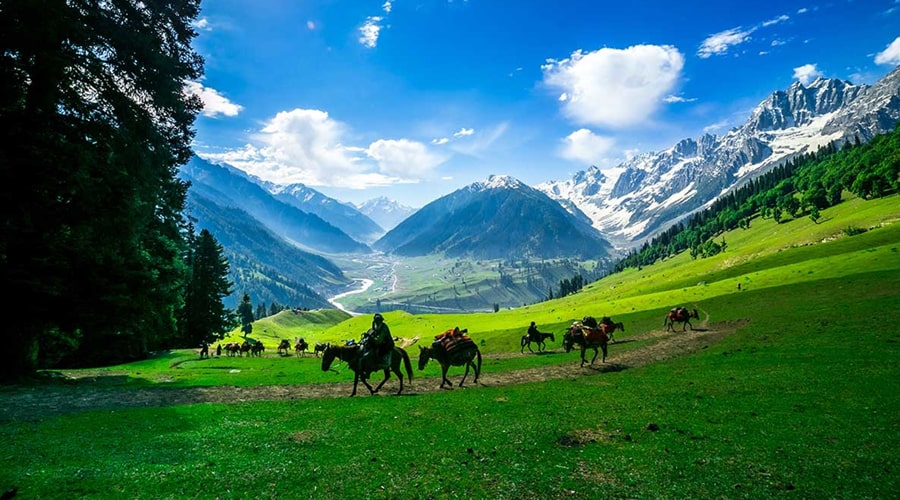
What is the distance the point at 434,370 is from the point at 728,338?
26.2 m

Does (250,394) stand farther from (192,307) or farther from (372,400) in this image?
(192,307)

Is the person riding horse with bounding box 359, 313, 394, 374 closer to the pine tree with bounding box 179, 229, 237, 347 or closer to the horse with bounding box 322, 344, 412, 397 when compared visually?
the horse with bounding box 322, 344, 412, 397

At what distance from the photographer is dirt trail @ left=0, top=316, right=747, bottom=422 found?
19.3m

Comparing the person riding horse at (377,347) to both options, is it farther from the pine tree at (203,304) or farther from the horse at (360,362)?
the pine tree at (203,304)

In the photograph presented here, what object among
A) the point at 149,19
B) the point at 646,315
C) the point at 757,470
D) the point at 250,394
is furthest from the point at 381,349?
the point at 646,315

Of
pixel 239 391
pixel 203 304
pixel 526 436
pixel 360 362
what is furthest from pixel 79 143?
pixel 203 304

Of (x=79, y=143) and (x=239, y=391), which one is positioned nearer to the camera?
(x=79, y=143)

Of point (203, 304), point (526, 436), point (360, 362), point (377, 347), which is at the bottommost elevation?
point (526, 436)

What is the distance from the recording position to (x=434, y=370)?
34906mm

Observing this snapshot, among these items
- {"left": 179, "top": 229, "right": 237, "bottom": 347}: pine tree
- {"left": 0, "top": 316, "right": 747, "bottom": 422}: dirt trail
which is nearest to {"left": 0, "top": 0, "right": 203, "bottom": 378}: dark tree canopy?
{"left": 0, "top": 316, "right": 747, "bottom": 422}: dirt trail

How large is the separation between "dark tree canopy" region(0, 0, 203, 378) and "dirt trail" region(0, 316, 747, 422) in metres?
5.68

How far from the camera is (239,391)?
26.0m

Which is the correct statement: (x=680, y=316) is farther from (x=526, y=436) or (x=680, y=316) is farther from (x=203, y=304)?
(x=203, y=304)

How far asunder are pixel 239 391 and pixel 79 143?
16595 mm
